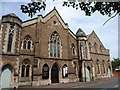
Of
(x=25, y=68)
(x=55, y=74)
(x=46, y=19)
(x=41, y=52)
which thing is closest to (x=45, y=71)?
(x=55, y=74)

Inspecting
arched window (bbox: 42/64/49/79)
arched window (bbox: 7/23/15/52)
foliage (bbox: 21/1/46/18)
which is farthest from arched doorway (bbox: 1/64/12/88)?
foliage (bbox: 21/1/46/18)

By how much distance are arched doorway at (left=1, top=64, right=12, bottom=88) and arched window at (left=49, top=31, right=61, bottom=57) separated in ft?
26.9

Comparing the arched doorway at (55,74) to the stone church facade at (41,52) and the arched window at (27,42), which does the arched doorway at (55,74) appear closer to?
the stone church facade at (41,52)

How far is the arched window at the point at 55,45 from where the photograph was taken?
28.2 m

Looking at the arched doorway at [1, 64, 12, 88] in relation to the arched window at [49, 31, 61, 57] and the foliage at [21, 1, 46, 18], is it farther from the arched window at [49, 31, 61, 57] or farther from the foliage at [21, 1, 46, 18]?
the foliage at [21, 1, 46, 18]

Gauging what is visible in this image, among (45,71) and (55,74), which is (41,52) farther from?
(55,74)

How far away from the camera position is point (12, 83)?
21.6 meters

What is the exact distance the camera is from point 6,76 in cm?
2150

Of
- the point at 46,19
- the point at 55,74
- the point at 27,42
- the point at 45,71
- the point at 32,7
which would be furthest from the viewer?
Answer: the point at 55,74

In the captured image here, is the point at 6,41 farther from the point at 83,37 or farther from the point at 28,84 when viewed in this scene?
the point at 83,37

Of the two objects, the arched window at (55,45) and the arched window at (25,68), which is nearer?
the arched window at (25,68)

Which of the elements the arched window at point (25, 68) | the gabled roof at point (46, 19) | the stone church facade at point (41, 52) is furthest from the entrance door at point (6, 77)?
the gabled roof at point (46, 19)

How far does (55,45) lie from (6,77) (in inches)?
423

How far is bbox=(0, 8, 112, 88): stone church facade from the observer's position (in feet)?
72.4
